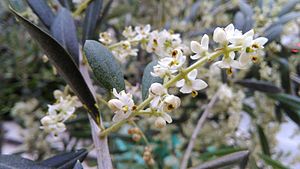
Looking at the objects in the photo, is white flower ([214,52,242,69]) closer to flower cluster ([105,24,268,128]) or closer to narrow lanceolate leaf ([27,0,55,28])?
flower cluster ([105,24,268,128])

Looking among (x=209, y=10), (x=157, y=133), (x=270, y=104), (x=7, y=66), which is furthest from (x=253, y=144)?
(x=7, y=66)

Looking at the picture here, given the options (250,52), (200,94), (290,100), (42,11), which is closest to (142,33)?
(42,11)

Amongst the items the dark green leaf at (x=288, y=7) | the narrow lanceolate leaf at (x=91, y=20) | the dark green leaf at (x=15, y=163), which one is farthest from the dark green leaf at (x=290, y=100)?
A: the dark green leaf at (x=15, y=163)

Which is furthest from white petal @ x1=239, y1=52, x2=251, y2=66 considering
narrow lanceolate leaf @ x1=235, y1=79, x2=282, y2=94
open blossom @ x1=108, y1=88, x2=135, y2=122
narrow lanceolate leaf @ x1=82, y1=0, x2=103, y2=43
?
narrow lanceolate leaf @ x1=235, y1=79, x2=282, y2=94

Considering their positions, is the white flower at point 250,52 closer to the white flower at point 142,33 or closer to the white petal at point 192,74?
the white petal at point 192,74

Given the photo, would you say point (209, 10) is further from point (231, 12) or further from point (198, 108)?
point (198, 108)

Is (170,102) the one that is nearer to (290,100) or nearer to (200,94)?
(290,100)
